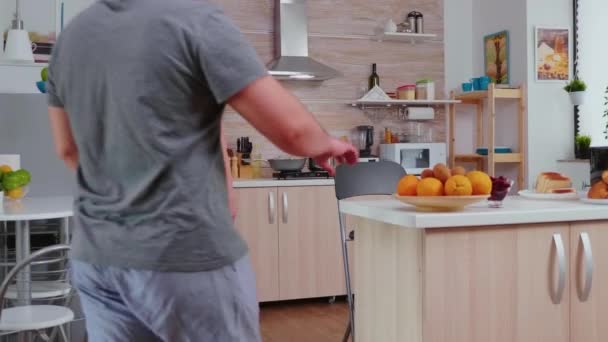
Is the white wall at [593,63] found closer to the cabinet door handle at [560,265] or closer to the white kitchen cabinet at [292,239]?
the white kitchen cabinet at [292,239]

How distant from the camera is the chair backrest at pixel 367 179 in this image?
2.85 metres

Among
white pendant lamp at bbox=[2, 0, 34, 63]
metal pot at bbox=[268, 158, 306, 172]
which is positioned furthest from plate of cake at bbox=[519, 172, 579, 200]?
white pendant lamp at bbox=[2, 0, 34, 63]

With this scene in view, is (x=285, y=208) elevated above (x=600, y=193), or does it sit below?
below

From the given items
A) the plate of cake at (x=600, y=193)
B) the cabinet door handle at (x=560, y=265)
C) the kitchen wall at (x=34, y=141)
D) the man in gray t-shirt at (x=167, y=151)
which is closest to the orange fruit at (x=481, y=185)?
the cabinet door handle at (x=560, y=265)

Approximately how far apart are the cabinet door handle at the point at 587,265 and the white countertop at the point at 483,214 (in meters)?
0.06

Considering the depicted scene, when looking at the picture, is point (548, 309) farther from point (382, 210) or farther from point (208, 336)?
point (208, 336)

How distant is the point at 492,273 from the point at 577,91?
3.60 meters

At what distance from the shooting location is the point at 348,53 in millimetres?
5359

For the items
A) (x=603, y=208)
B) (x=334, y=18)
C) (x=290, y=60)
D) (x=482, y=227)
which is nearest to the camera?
(x=482, y=227)

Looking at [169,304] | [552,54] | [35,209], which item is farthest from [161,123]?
[552,54]

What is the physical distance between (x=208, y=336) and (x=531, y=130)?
451cm

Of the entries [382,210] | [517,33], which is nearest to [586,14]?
[517,33]

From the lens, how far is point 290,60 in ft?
16.3

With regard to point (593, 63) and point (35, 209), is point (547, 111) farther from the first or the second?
point (35, 209)
